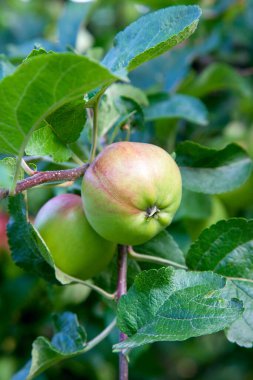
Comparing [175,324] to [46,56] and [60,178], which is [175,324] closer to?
[60,178]

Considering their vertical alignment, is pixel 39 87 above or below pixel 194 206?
above

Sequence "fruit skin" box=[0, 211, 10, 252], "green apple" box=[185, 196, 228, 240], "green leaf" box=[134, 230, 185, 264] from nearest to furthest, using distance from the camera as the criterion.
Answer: "green leaf" box=[134, 230, 185, 264], "green apple" box=[185, 196, 228, 240], "fruit skin" box=[0, 211, 10, 252]

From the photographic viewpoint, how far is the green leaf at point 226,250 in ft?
3.09

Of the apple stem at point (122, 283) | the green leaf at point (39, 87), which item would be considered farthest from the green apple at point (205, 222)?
the green leaf at point (39, 87)

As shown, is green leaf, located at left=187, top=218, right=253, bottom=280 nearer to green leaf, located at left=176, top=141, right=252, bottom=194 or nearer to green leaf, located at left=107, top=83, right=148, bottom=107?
green leaf, located at left=176, top=141, right=252, bottom=194

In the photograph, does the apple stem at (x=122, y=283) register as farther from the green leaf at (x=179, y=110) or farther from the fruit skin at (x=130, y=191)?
the green leaf at (x=179, y=110)

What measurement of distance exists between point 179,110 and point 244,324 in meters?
0.57

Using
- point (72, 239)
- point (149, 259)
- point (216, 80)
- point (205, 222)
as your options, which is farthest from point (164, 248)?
point (216, 80)

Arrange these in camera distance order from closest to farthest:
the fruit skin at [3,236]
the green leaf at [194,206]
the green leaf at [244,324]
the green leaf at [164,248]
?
1. the green leaf at [244,324]
2. the green leaf at [164,248]
3. the green leaf at [194,206]
4. the fruit skin at [3,236]

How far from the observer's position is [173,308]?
78cm

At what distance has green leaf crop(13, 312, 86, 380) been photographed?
0.91m

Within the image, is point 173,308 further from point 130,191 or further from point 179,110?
point 179,110

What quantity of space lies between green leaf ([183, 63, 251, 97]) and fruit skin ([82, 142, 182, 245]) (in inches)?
29.9

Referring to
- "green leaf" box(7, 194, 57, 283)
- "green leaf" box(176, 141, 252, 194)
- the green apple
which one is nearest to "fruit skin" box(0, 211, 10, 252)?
the green apple
